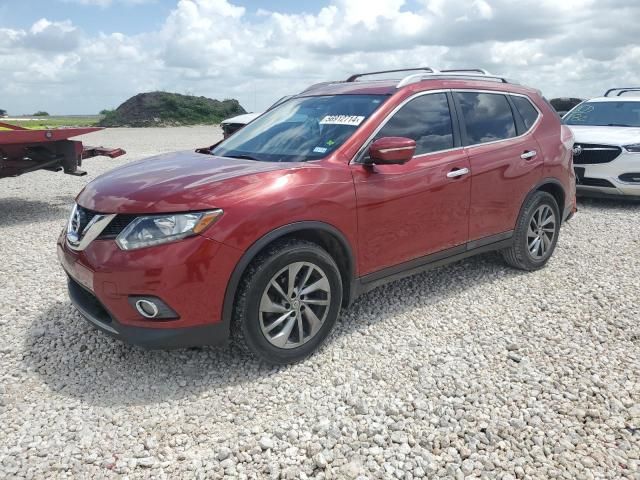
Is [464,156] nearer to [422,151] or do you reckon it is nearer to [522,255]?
[422,151]

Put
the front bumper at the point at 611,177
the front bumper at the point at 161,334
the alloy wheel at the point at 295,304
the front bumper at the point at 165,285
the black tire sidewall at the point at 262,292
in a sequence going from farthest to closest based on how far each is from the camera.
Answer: the front bumper at the point at 611,177
the alloy wheel at the point at 295,304
the black tire sidewall at the point at 262,292
the front bumper at the point at 161,334
the front bumper at the point at 165,285

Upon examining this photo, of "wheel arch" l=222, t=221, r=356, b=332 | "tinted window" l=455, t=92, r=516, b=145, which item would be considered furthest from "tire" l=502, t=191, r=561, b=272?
"wheel arch" l=222, t=221, r=356, b=332

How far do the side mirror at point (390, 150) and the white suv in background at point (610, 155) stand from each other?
6022 millimetres

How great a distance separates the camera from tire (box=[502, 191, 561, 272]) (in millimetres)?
5027

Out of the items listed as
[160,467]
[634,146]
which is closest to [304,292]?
[160,467]

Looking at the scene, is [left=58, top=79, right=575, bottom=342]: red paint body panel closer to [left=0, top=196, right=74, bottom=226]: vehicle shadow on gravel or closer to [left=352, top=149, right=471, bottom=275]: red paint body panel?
[left=352, top=149, right=471, bottom=275]: red paint body panel

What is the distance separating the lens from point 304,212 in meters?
3.37

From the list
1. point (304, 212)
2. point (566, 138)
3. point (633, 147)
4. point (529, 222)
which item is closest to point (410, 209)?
point (304, 212)

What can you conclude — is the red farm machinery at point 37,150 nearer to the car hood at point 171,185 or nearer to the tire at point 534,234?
the car hood at point 171,185

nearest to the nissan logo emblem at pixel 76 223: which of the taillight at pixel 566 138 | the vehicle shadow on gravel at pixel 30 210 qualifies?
the taillight at pixel 566 138

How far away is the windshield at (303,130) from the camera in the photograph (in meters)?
3.84

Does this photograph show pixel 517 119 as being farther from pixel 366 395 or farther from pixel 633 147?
pixel 633 147

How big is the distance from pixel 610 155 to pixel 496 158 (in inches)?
186

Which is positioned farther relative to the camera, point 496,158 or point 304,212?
point 496,158
